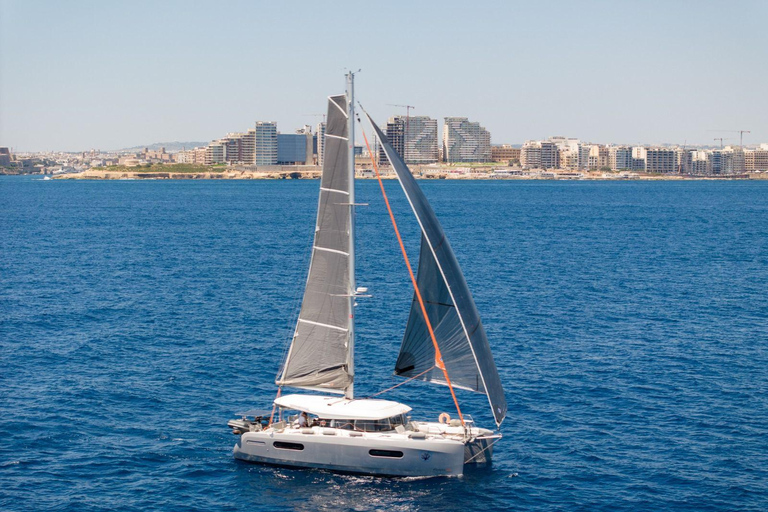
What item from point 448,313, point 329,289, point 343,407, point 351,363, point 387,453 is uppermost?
point 329,289

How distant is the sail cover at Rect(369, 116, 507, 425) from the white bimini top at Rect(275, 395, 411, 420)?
7.21 feet

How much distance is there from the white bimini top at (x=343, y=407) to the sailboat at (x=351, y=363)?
4 cm

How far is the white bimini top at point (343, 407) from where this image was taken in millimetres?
30875

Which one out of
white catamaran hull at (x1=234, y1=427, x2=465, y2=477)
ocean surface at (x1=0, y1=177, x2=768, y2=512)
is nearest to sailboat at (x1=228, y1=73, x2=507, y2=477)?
white catamaran hull at (x1=234, y1=427, x2=465, y2=477)

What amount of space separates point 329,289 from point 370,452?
6.05 meters

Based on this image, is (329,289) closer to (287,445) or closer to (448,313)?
(448,313)

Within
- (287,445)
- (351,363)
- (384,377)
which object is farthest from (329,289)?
(384,377)

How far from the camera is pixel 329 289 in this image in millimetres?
32375

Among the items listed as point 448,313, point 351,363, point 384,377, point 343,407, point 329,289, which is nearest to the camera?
point 343,407

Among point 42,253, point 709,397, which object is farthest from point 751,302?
point 42,253

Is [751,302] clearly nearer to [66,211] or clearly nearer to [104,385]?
[104,385]

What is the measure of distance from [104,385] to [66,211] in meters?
129

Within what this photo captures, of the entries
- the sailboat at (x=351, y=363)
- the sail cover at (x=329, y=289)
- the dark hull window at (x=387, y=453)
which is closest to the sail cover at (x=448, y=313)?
the sailboat at (x=351, y=363)

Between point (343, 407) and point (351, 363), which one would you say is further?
point (351, 363)
